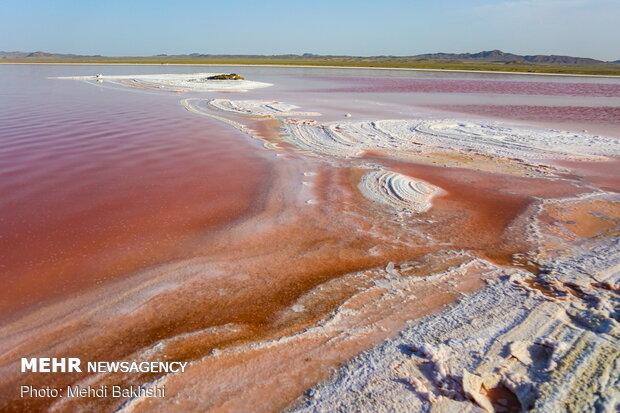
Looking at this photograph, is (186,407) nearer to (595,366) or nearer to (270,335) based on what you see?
(270,335)

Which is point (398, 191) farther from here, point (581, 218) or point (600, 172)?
point (600, 172)

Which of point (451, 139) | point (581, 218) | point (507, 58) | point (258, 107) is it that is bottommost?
point (581, 218)

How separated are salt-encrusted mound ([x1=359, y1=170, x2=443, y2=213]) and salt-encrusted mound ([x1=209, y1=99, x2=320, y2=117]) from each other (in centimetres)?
840

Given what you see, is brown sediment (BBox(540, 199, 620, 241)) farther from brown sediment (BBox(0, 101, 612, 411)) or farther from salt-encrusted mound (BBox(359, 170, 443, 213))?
salt-encrusted mound (BBox(359, 170, 443, 213))

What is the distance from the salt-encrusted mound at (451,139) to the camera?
32.4 ft

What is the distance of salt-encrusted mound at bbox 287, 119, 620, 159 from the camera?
987cm

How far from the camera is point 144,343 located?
329cm

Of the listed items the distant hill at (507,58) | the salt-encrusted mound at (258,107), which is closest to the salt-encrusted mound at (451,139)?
the salt-encrusted mound at (258,107)

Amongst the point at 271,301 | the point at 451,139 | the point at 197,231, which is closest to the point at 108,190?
the point at 197,231

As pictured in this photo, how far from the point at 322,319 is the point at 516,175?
249 inches

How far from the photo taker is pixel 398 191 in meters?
6.87

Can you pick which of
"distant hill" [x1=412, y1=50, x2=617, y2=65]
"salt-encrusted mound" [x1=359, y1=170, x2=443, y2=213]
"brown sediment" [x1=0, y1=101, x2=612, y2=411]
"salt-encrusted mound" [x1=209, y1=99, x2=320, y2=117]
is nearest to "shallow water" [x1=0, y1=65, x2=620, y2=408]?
"brown sediment" [x1=0, y1=101, x2=612, y2=411]

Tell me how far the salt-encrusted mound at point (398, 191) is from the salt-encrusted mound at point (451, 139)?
2.03 meters

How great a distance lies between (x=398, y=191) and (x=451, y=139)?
5238mm
